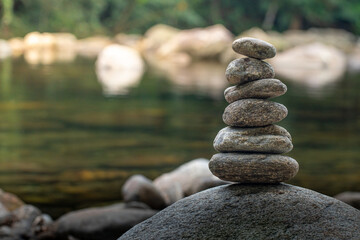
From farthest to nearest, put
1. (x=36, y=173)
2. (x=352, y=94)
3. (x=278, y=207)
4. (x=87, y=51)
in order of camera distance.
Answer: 1. (x=87, y=51)
2. (x=352, y=94)
3. (x=36, y=173)
4. (x=278, y=207)

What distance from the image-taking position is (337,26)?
5088 cm

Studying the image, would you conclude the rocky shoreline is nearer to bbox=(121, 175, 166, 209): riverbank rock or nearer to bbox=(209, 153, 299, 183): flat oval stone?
bbox=(121, 175, 166, 209): riverbank rock

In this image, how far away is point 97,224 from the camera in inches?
232

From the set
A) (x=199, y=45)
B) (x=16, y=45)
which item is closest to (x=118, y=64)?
(x=199, y=45)

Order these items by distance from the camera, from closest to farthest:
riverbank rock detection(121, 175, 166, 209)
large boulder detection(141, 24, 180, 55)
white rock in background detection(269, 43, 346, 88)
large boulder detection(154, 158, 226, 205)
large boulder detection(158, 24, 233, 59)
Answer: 1. riverbank rock detection(121, 175, 166, 209)
2. large boulder detection(154, 158, 226, 205)
3. white rock in background detection(269, 43, 346, 88)
4. large boulder detection(158, 24, 233, 59)
5. large boulder detection(141, 24, 180, 55)

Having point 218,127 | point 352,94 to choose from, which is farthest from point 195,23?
point 218,127

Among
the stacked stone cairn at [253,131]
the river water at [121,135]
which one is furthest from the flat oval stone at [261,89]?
the river water at [121,135]

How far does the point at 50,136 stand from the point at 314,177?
14.9ft

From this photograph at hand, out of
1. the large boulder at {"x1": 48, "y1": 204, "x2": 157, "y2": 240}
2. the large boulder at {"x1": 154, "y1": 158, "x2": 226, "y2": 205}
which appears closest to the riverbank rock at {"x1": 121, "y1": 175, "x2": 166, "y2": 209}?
the large boulder at {"x1": 154, "y1": 158, "x2": 226, "y2": 205}

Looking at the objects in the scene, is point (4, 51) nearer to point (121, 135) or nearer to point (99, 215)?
point (121, 135)

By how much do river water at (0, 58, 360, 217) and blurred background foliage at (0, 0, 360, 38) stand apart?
24.3 metres

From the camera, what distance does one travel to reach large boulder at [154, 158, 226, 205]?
7277mm

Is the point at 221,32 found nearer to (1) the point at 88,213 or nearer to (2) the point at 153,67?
(2) the point at 153,67

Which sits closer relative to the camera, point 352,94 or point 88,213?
point 88,213
